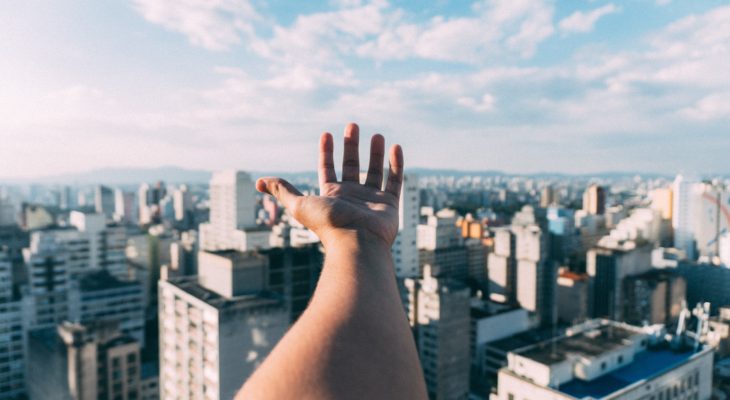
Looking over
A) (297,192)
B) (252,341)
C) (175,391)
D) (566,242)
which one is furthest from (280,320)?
(566,242)

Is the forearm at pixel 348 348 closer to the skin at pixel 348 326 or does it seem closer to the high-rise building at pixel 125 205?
the skin at pixel 348 326

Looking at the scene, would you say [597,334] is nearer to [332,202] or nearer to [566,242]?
[332,202]

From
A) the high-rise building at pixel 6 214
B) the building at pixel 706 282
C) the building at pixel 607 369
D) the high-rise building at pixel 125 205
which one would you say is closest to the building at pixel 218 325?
the building at pixel 607 369

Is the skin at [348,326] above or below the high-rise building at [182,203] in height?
above

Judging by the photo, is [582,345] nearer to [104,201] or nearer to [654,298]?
[654,298]

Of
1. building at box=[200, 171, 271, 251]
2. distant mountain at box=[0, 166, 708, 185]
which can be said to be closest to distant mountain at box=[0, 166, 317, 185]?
distant mountain at box=[0, 166, 708, 185]

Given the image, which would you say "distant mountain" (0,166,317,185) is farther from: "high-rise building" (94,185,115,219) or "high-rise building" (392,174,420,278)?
"high-rise building" (392,174,420,278)
